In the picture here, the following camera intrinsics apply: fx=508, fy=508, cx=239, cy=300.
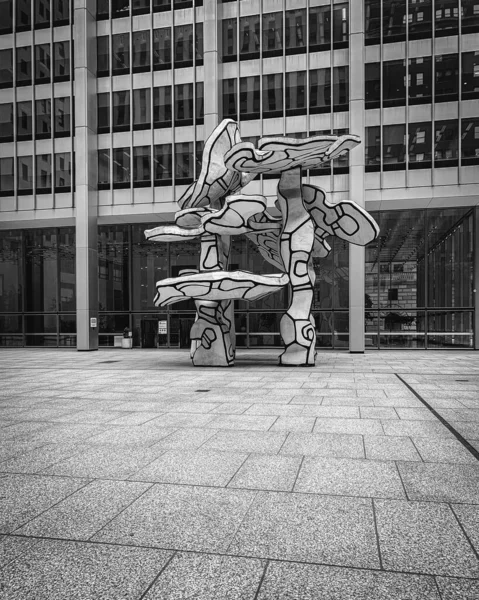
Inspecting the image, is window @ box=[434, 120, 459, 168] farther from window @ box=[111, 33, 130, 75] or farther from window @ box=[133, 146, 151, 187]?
window @ box=[111, 33, 130, 75]

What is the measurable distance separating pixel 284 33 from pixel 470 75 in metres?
10.5

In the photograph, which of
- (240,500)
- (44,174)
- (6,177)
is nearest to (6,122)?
(6,177)

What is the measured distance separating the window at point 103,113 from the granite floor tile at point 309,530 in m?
30.1

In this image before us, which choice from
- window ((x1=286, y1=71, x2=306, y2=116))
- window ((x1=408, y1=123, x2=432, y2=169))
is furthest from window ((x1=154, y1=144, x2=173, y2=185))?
window ((x1=408, y1=123, x2=432, y2=169))

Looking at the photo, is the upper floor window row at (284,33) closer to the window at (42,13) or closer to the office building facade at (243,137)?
the office building facade at (243,137)

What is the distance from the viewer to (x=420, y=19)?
90.7 feet

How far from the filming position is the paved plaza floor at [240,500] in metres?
3.32

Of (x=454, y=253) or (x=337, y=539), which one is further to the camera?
(x=454, y=253)

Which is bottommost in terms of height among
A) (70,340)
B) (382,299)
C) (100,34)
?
(70,340)

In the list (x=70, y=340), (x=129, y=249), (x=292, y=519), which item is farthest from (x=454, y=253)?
(x=292, y=519)

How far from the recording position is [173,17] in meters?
30.3

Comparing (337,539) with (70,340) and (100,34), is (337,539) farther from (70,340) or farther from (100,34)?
(100,34)

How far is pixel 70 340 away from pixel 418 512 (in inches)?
1231

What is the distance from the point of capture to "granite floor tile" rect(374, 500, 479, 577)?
11.5 feet
